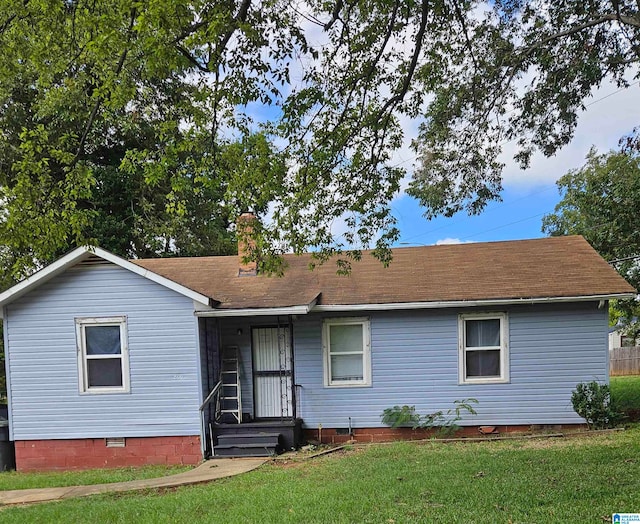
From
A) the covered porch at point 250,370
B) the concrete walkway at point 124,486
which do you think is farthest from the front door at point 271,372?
the concrete walkway at point 124,486

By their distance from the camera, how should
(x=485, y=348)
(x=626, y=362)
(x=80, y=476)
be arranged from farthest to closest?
(x=626, y=362), (x=485, y=348), (x=80, y=476)

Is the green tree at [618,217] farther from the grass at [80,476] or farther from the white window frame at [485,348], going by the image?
the grass at [80,476]

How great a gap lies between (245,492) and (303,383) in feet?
12.3

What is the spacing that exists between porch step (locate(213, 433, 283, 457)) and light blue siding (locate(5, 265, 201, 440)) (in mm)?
610

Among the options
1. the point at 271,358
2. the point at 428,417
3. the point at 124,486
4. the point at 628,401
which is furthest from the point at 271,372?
the point at 628,401

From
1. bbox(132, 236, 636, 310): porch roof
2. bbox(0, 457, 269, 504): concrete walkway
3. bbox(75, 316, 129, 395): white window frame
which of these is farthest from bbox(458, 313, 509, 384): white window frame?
bbox(75, 316, 129, 395): white window frame

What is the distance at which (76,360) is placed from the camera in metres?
9.29

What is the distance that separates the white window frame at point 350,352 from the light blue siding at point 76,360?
8.72ft

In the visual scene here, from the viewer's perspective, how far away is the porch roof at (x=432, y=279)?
9344 mm

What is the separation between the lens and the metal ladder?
10.0m

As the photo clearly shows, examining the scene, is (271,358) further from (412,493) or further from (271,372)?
(412,493)

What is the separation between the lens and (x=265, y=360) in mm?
10250

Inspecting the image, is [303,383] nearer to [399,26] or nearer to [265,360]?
[265,360]

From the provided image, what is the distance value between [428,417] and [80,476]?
6671 millimetres
